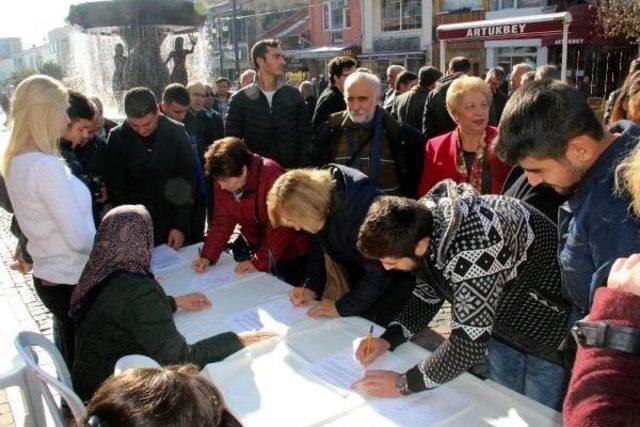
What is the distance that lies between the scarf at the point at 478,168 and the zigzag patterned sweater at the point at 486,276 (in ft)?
3.70

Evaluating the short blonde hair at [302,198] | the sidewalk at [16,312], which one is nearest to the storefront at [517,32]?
the short blonde hair at [302,198]

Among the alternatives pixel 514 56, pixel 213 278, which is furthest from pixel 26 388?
pixel 514 56

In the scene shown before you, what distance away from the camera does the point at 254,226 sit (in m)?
3.18

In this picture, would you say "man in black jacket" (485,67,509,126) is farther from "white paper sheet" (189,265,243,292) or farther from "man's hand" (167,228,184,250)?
"white paper sheet" (189,265,243,292)

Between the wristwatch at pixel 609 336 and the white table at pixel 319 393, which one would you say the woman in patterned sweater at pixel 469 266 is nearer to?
the white table at pixel 319 393

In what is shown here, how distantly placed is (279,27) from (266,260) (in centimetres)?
3120

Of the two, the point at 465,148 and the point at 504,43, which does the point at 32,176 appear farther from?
the point at 504,43

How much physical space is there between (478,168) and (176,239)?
6.29ft

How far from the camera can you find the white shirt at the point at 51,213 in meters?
2.33

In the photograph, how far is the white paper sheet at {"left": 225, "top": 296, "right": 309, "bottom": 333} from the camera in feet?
7.77

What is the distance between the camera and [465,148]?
10.7 feet

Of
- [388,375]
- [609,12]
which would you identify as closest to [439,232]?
[388,375]

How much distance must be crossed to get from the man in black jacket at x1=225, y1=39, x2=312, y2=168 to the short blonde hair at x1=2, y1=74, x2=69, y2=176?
2080 mm

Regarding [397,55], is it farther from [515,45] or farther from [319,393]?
[319,393]
